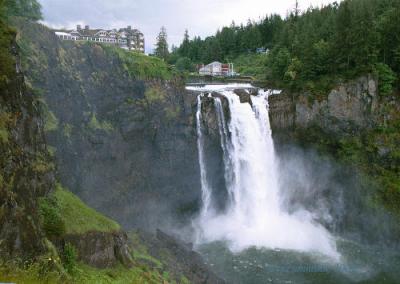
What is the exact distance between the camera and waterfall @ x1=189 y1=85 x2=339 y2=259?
105 feet

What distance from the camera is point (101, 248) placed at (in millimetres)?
16922

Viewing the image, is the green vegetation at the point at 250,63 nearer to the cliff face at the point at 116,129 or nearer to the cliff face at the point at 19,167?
the cliff face at the point at 116,129

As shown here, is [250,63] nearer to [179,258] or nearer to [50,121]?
[50,121]

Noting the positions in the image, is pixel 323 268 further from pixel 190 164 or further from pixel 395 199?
pixel 190 164

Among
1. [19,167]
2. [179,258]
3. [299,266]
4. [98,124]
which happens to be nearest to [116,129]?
[98,124]

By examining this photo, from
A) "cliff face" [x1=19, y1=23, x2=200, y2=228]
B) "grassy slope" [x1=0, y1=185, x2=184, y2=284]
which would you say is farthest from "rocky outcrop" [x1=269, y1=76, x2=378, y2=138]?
"grassy slope" [x1=0, y1=185, x2=184, y2=284]

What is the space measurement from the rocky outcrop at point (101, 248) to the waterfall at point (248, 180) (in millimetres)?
13357

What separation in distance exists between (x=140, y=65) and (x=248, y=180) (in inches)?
536

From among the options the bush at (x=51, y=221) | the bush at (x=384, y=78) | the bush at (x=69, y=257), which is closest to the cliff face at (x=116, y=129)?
the bush at (x=51, y=221)

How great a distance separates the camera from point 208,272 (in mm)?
23547

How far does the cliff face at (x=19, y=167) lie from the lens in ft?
36.8

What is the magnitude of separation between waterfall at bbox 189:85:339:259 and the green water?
143 inches

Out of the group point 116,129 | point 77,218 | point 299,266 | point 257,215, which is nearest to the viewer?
point 77,218

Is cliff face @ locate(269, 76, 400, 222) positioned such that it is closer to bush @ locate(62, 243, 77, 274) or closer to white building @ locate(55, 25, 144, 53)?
bush @ locate(62, 243, 77, 274)
